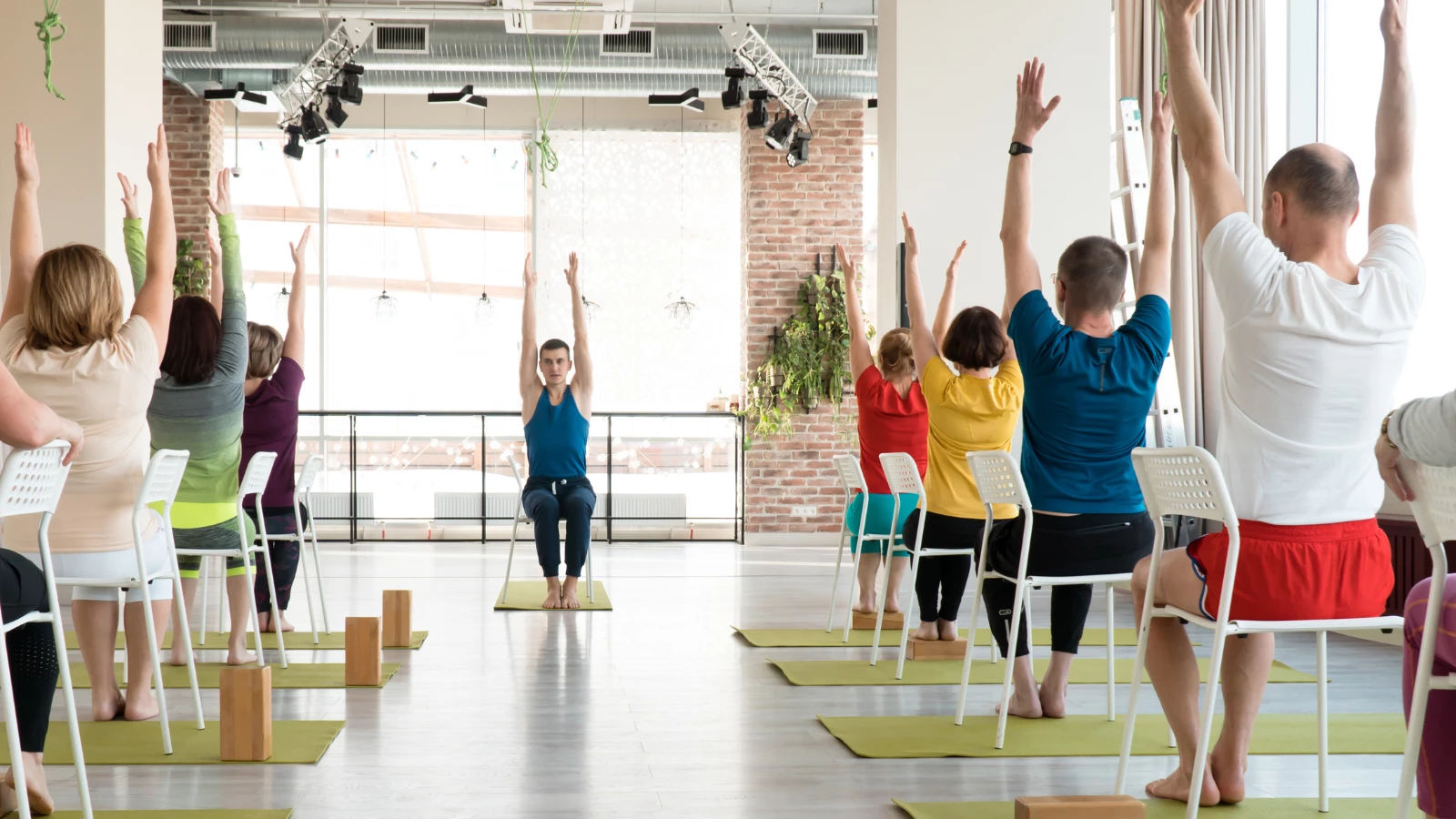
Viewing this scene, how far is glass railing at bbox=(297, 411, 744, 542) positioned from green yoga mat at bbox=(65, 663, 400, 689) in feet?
17.7

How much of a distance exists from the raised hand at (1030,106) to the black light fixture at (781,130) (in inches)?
232

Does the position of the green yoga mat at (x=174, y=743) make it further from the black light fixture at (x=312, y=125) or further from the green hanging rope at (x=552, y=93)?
the black light fixture at (x=312, y=125)

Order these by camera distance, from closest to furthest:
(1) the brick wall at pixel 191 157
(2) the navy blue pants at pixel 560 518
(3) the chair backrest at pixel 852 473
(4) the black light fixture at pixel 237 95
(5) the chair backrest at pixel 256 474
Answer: (5) the chair backrest at pixel 256 474
(3) the chair backrest at pixel 852 473
(2) the navy blue pants at pixel 560 518
(4) the black light fixture at pixel 237 95
(1) the brick wall at pixel 191 157

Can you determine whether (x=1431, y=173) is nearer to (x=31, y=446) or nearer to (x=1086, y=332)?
(x=1086, y=332)

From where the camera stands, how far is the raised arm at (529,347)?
5.68m

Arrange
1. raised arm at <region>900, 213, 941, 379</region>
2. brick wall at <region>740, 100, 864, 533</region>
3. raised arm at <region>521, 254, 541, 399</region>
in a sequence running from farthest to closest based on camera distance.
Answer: brick wall at <region>740, 100, 864, 533</region> → raised arm at <region>521, 254, 541, 399</region> → raised arm at <region>900, 213, 941, 379</region>

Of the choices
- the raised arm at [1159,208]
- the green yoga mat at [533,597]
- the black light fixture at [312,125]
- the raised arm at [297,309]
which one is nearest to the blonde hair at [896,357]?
the green yoga mat at [533,597]

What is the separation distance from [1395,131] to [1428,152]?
362 cm

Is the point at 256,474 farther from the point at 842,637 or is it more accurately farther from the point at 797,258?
the point at 797,258

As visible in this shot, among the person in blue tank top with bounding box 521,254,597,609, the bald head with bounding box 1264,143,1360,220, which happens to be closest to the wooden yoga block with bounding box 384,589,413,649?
the person in blue tank top with bounding box 521,254,597,609

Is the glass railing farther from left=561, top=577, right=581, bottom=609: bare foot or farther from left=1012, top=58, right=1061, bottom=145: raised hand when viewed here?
left=1012, top=58, right=1061, bottom=145: raised hand

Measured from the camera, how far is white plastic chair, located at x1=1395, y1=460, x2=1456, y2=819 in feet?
5.76

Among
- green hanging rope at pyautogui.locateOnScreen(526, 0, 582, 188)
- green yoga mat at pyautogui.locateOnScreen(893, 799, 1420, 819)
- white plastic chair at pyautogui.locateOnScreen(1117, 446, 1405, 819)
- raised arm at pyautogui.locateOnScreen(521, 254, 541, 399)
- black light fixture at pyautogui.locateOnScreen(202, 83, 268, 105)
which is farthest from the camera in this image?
black light fixture at pyautogui.locateOnScreen(202, 83, 268, 105)

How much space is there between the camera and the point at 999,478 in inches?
132
